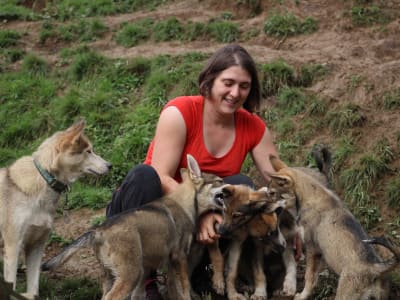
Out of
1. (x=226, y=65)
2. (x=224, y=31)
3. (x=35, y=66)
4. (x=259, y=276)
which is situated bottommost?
(x=259, y=276)

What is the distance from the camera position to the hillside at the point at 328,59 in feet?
23.8

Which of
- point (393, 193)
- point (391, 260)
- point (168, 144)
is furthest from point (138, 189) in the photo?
point (393, 193)

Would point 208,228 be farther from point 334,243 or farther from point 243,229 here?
point 334,243

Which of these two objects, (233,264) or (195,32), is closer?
(233,264)

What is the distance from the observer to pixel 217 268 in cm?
542

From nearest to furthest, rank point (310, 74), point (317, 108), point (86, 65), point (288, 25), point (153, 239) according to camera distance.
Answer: point (153, 239) → point (317, 108) → point (310, 74) → point (288, 25) → point (86, 65)

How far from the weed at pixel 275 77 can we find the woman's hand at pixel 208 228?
370cm

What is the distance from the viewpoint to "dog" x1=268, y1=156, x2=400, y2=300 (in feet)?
15.5

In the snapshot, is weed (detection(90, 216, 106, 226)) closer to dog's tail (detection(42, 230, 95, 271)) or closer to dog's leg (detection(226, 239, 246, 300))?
dog's leg (detection(226, 239, 246, 300))

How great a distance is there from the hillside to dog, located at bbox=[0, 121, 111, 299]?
0.93 m

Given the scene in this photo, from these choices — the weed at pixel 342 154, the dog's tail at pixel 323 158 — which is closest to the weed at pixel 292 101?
the weed at pixel 342 154

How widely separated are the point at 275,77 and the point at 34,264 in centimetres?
446

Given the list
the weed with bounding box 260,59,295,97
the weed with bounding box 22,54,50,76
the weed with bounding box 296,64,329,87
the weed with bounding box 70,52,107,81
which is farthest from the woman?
the weed with bounding box 22,54,50,76

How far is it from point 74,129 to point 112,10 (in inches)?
290
